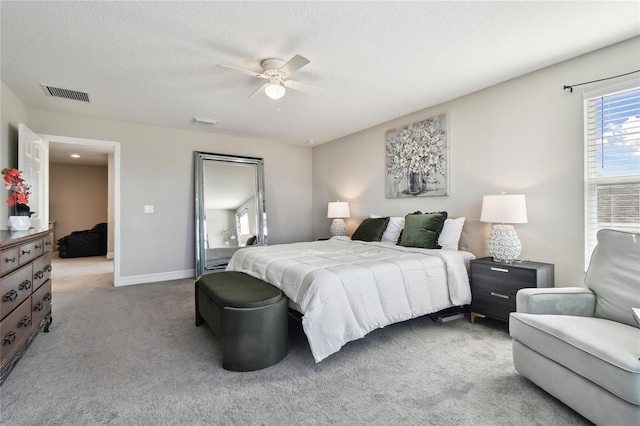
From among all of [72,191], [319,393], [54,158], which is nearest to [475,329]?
[319,393]

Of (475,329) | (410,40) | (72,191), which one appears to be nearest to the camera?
(410,40)

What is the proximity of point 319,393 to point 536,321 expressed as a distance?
1.43 meters

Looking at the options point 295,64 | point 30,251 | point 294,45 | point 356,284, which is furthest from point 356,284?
point 30,251

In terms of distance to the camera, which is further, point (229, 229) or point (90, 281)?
point (229, 229)

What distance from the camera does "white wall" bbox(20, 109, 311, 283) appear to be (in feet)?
14.4

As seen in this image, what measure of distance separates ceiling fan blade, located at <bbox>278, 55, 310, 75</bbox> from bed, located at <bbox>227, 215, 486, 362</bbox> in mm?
1661

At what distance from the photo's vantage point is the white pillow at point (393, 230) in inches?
160

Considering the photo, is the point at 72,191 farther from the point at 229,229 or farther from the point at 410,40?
the point at 410,40

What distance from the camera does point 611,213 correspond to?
2516mm

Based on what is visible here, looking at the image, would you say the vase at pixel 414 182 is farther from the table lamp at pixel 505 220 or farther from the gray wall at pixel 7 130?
the gray wall at pixel 7 130

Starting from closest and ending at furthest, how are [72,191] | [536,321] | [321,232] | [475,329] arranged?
1. [536,321]
2. [475,329]
3. [321,232]
4. [72,191]

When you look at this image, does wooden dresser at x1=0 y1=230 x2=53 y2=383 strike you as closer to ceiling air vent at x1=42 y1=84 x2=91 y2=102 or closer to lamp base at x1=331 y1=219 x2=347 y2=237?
ceiling air vent at x1=42 y1=84 x2=91 y2=102

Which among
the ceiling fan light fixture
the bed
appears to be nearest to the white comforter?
the bed

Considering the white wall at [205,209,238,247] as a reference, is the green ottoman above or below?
below
